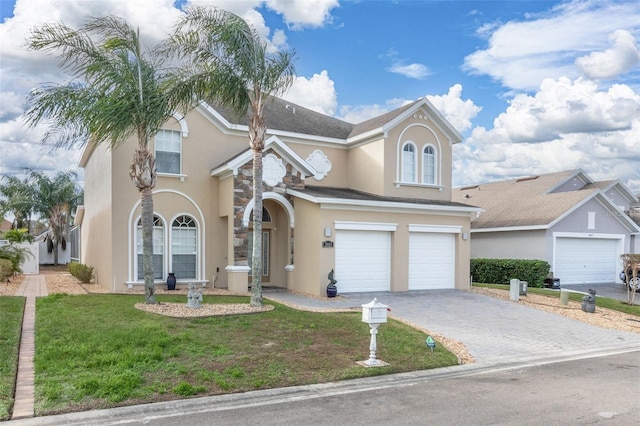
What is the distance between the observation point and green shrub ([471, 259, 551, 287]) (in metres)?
22.2

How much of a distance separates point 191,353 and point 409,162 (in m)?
14.2

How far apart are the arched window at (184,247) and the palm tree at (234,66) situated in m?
5.53

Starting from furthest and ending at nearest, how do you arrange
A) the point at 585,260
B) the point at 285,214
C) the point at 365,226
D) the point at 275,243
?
the point at 585,260 < the point at 275,243 < the point at 285,214 < the point at 365,226

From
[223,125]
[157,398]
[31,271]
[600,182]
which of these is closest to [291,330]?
[157,398]

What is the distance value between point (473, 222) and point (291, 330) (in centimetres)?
1936

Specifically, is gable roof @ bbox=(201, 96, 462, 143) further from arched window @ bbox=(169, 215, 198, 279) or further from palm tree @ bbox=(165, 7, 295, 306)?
palm tree @ bbox=(165, 7, 295, 306)

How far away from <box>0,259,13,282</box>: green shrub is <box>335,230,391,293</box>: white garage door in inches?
464

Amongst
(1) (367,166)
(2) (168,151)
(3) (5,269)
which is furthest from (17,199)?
(1) (367,166)

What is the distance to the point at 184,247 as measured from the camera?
17844 mm

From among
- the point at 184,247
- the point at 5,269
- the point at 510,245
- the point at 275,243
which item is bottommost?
the point at 5,269

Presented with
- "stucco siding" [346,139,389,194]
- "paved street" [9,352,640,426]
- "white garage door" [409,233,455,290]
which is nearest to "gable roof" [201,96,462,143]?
"stucco siding" [346,139,389,194]

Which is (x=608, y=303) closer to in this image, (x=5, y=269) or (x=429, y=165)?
(x=429, y=165)

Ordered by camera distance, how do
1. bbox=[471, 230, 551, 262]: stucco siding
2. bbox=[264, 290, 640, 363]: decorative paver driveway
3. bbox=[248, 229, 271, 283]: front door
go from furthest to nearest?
bbox=[471, 230, 551, 262]: stucco siding
bbox=[248, 229, 271, 283]: front door
bbox=[264, 290, 640, 363]: decorative paver driveway

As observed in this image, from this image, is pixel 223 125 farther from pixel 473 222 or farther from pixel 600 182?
pixel 600 182
